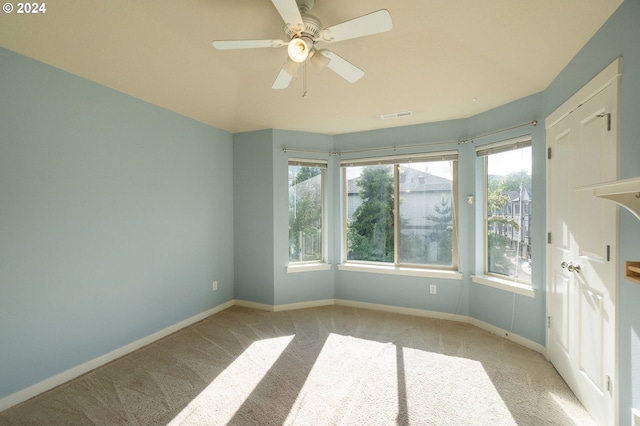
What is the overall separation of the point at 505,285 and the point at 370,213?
1793mm

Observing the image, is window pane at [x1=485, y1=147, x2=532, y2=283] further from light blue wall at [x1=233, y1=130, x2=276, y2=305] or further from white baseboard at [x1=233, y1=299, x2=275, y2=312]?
white baseboard at [x1=233, y1=299, x2=275, y2=312]

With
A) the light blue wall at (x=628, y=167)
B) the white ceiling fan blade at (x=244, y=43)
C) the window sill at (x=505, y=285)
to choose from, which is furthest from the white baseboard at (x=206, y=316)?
the white ceiling fan blade at (x=244, y=43)

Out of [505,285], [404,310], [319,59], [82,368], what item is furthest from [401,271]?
[82,368]

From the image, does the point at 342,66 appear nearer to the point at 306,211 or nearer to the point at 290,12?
the point at 290,12

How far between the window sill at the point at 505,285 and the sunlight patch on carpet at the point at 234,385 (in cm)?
228

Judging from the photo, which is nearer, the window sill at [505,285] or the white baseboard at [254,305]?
the window sill at [505,285]

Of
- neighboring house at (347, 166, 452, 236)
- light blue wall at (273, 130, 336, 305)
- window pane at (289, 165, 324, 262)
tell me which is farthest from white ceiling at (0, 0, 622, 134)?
window pane at (289, 165, 324, 262)

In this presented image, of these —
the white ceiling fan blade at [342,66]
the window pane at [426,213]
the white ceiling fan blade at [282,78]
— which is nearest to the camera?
the white ceiling fan blade at [342,66]

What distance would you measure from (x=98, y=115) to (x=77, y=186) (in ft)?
2.19

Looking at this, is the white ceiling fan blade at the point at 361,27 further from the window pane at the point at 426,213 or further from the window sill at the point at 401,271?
the window sill at the point at 401,271

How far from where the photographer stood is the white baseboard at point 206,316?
6.72 feet

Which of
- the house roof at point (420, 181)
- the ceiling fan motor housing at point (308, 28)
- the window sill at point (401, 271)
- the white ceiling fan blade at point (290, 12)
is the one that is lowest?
the window sill at point (401, 271)

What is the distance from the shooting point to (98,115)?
2475mm

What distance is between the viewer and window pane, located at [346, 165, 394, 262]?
390 cm
